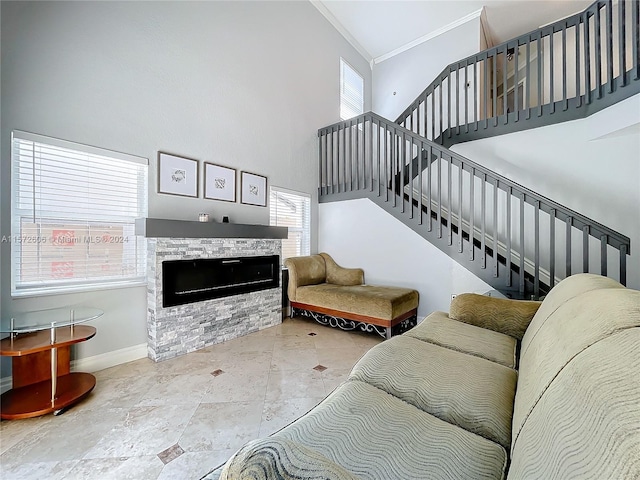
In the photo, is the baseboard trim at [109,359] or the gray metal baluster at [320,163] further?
the gray metal baluster at [320,163]

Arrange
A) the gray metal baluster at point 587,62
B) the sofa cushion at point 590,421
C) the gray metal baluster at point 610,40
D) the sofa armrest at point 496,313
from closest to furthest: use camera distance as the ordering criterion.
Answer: the sofa cushion at point 590,421 → the sofa armrest at point 496,313 → the gray metal baluster at point 610,40 → the gray metal baluster at point 587,62

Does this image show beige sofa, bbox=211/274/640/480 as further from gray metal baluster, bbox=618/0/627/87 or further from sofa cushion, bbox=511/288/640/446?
gray metal baluster, bbox=618/0/627/87

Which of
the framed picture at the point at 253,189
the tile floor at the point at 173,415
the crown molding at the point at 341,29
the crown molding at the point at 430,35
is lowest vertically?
the tile floor at the point at 173,415

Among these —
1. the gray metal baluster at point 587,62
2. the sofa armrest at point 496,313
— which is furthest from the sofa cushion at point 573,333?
the gray metal baluster at point 587,62

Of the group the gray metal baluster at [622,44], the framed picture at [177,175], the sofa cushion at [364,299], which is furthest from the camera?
the sofa cushion at [364,299]

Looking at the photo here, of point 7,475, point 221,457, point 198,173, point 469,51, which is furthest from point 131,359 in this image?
point 469,51

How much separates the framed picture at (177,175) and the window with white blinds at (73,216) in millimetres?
160

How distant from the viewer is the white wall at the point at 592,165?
2.73 meters

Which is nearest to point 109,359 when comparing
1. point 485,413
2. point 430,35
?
point 485,413

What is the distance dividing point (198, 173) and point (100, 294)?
155 centimetres

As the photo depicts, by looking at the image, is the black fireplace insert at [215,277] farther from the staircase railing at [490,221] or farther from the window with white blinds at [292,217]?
the staircase railing at [490,221]

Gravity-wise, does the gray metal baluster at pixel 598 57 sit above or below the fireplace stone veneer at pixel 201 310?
above

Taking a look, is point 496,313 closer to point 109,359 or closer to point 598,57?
point 598,57

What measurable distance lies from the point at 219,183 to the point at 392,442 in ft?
10.3
